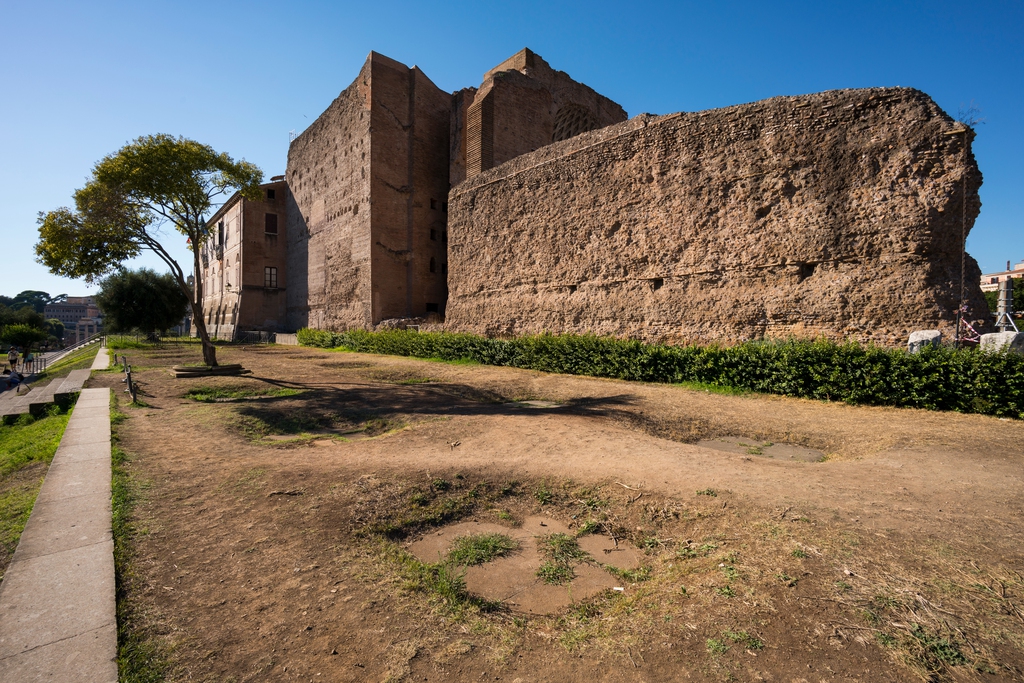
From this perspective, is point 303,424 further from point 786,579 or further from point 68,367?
point 68,367

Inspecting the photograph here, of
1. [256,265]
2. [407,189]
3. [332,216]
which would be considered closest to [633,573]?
[407,189]

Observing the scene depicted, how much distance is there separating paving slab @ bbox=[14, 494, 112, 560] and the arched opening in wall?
962 inches

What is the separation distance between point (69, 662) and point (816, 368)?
30.0ft

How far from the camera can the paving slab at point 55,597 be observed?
1.93 meters

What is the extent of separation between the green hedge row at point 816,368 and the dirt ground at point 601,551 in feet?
1.92

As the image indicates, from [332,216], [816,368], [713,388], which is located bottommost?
[713,388]

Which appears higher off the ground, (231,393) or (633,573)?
(231,393)

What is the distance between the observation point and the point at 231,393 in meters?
9.11

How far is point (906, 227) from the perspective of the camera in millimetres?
8578

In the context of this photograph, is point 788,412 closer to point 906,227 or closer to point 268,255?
point 906,227

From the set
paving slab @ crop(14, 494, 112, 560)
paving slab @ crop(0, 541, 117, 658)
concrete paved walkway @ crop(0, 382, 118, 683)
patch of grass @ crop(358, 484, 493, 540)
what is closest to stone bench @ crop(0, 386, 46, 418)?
concrete paved walkway @ crop(0, 382, 118, 683)

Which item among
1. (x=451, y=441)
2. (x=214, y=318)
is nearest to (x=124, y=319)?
(x=214, y=318)

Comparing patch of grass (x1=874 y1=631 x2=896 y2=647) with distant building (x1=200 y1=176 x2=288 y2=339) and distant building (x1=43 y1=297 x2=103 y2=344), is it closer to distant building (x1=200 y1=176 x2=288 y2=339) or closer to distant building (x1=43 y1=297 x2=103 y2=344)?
distant building (x1=200 y1=176 x2=288 y2=339)

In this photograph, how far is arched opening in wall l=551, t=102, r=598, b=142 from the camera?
23984 millimetres
